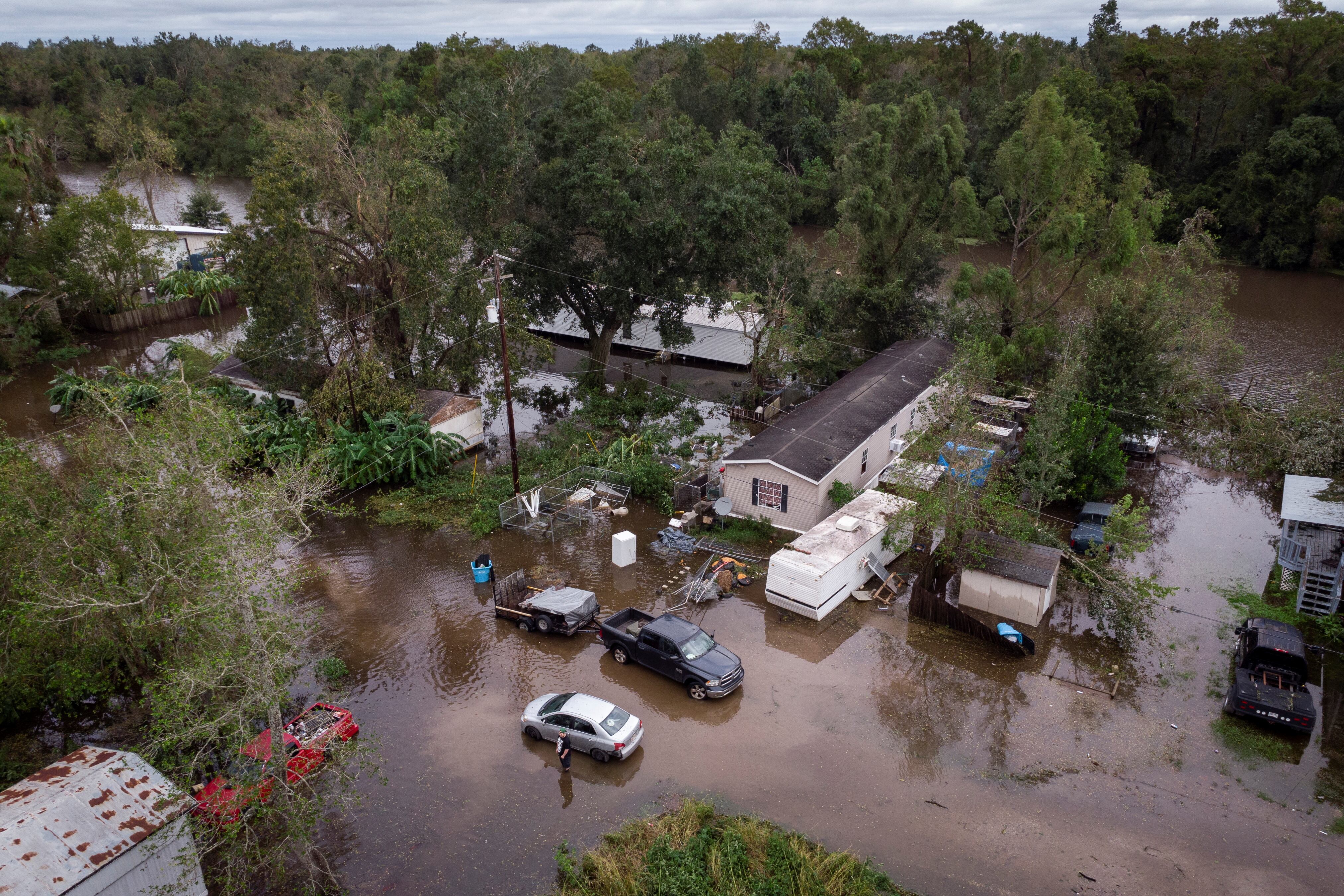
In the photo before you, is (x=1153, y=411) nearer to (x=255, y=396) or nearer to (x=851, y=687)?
(x=851, y=687)

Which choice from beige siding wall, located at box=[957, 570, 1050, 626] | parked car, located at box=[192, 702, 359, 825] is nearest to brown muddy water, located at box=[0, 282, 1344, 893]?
beige siding wall, located at box=[957, 570, 1050, 626]

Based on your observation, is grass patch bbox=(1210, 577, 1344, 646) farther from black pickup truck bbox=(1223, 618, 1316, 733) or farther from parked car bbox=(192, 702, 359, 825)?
parked car bbox=(192, 702, 359, 825)

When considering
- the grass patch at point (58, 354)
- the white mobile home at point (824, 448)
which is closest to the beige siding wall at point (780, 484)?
the white mobile home at point (824, 448)

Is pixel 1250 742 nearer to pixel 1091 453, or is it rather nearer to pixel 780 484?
pixel 1091 453

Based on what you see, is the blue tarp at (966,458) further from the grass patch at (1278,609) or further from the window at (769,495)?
the grass patch at (1278,609)

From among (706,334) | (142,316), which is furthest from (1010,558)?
(142,316)
